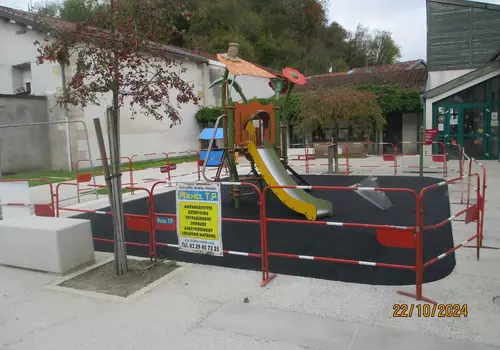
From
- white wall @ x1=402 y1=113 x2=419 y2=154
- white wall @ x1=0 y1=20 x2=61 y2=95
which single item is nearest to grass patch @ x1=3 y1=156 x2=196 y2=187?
white wall @ x1=0 y1=20 x2=61 y2=95

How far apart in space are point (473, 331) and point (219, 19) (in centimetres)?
3928

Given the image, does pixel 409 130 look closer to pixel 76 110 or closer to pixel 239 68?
pixel 239 68

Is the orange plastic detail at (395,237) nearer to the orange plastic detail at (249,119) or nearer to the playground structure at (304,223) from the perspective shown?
the playground structure at (304,223)

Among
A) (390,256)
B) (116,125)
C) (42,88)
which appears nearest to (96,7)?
(116,125)

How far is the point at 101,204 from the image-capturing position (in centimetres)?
1142

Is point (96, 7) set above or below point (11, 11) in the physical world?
below

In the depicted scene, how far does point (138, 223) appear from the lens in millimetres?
6172

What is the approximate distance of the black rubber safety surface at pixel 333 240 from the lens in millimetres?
5562

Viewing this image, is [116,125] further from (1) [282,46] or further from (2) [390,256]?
(1) [282,46]

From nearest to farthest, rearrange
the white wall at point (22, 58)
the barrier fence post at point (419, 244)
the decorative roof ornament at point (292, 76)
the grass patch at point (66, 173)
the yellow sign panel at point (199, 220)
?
the barrier fence post at point (419, 244) → the yellow sign panel at point (199, 220) → the decorative roof ornament at point (292, 76) → the grass patch at point (66, 173) → the white wall at point (22, 58)

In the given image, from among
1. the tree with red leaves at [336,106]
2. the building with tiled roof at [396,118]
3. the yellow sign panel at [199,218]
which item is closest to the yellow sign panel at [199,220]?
the yellow sign panel at [199,218]
